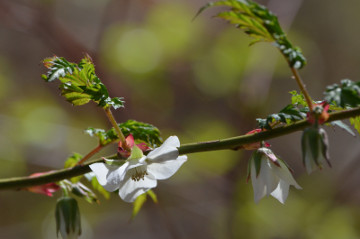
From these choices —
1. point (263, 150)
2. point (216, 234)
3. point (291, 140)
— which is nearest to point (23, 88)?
point (216, 234)

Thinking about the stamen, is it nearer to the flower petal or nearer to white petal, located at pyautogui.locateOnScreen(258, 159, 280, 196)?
the flower petal

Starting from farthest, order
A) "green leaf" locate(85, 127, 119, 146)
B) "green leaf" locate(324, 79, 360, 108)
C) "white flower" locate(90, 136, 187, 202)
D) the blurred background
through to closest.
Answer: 1. the blurred background
2. "green leaf" locate(85, 127, 119, 146)
3. "white flower" locate(90, 136, 187, 202)
4. "green leaf" locate(324, 79, 360, 108)

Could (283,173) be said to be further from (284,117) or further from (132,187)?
(132,187)

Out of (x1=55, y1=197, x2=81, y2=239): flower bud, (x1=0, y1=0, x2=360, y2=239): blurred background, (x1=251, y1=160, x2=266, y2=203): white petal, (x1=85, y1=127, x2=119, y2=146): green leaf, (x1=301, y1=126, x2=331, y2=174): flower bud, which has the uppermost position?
(x1=301, y1=126, x2=331, y2=174): flower bud

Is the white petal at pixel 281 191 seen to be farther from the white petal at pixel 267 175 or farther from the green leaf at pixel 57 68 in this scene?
the green leaf at pixel 57 68

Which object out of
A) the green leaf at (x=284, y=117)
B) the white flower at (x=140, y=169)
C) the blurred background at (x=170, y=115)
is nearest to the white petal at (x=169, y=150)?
the white flower at (x=140, y=169)

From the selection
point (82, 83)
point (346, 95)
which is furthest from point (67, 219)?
point (346, 95)

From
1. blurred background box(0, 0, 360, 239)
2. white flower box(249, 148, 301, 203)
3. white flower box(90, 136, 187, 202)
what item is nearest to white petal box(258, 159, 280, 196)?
white flower box(249, 148, 301, 203)
